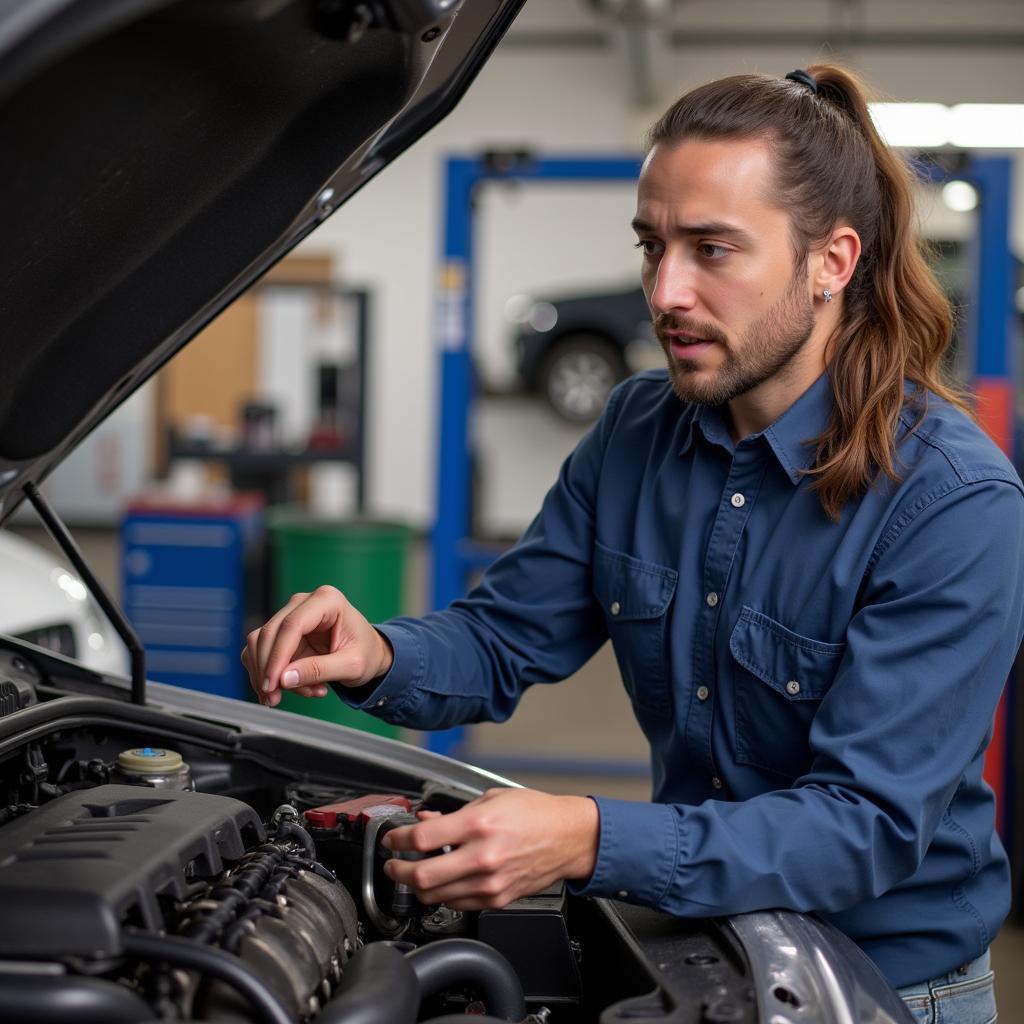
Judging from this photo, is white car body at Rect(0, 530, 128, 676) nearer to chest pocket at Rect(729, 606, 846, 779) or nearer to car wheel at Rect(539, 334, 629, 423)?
chest pocket at Rect(729, 606, 846, 779)

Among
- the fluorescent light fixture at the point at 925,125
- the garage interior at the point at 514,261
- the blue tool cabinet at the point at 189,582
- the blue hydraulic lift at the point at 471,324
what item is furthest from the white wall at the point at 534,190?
the blue hydraulic lift at the point at 471,324

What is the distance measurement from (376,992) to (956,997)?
0.65m

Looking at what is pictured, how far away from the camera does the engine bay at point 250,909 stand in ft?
2.91

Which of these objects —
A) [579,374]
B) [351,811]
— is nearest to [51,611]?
[351,811]

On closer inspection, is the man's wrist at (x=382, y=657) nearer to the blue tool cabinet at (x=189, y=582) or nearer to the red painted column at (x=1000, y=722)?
the red painted column at (x=1000, y=722)

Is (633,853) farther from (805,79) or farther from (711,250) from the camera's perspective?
(805,79)

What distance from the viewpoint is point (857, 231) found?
1.43 metres

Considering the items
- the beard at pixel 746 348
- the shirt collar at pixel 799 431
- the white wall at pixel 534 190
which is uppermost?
the white wall at pixel 534 190

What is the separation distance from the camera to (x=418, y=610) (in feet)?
22.9

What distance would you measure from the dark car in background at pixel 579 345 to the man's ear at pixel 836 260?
7483mm

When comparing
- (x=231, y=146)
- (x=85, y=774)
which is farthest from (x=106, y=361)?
(x=85, y=774)

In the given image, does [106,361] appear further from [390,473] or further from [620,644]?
[390,473]

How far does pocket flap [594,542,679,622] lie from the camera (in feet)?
4.84

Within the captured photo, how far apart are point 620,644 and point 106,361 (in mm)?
659
